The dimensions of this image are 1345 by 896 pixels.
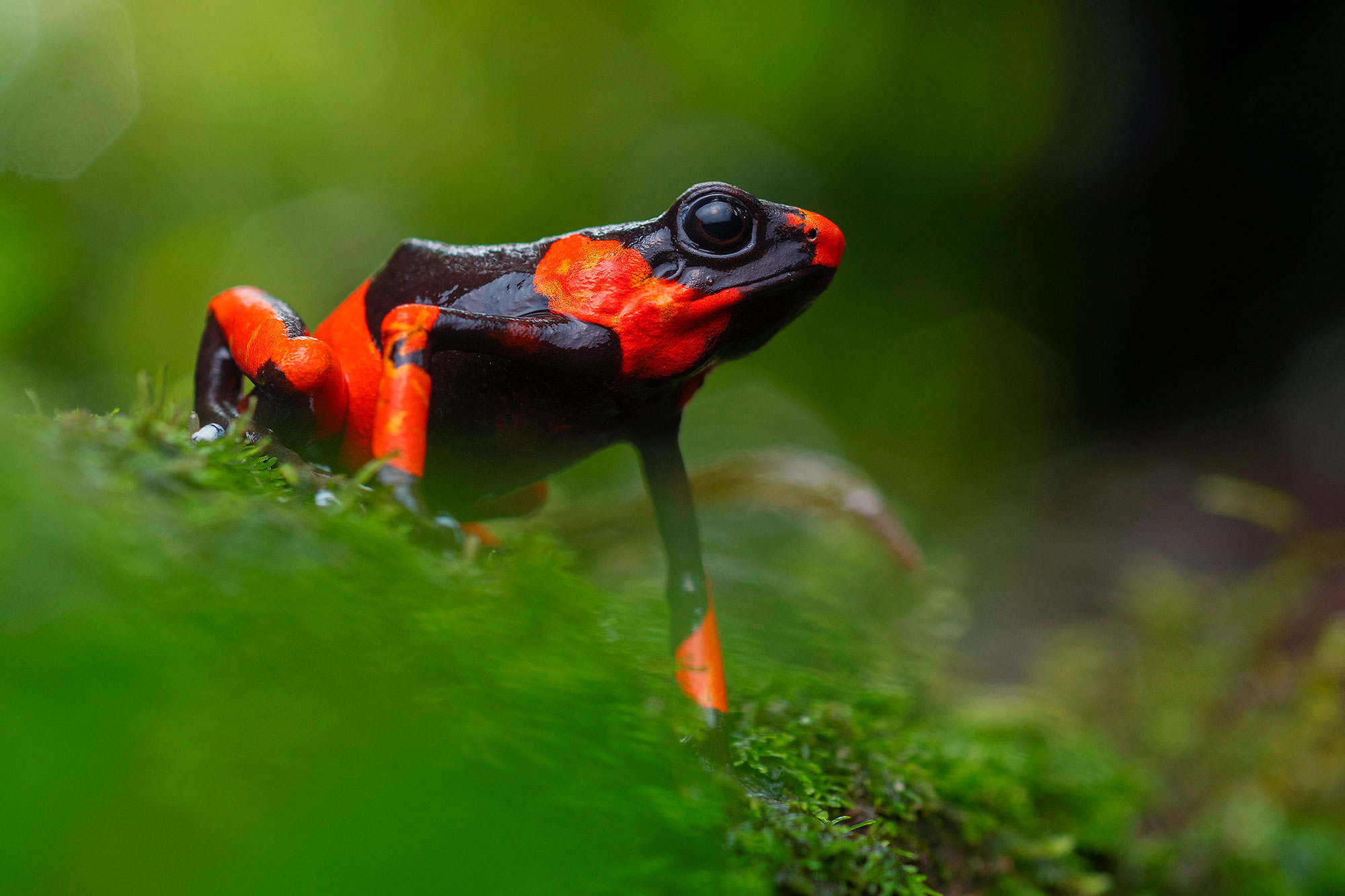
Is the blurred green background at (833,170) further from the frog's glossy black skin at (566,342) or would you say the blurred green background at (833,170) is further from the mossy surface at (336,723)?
the mossy surface at (336,723)

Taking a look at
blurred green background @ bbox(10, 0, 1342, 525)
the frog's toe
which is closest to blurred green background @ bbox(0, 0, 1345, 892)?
blurred green background @ bbox(10, 0, 1342, 525)

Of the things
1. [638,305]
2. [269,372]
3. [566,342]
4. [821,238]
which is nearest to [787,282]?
[821,238]

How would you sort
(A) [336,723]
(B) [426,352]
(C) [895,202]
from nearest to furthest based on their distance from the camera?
(A) [336,723] → (B) [426,352] → (C) [895,202]

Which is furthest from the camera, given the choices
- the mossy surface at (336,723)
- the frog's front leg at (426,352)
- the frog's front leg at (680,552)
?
the frog's front leg at (680,552)

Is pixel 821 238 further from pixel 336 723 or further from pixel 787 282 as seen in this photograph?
pixel 336 723

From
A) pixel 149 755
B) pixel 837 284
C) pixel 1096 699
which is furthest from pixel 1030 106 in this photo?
pixel 149 755

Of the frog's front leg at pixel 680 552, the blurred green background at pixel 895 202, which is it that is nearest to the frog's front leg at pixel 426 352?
the frog's front leg at pixel 680 552

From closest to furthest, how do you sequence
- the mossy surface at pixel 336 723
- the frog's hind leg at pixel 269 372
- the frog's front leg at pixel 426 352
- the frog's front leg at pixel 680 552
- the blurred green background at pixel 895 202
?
the mossy surface at pixel 336 723, the frog's front leg at pixel 426 352, the frog's hind leg at pixel 269 372, the frog's front leg at pixel 680 552, the blurred green background at pixel 895 202
